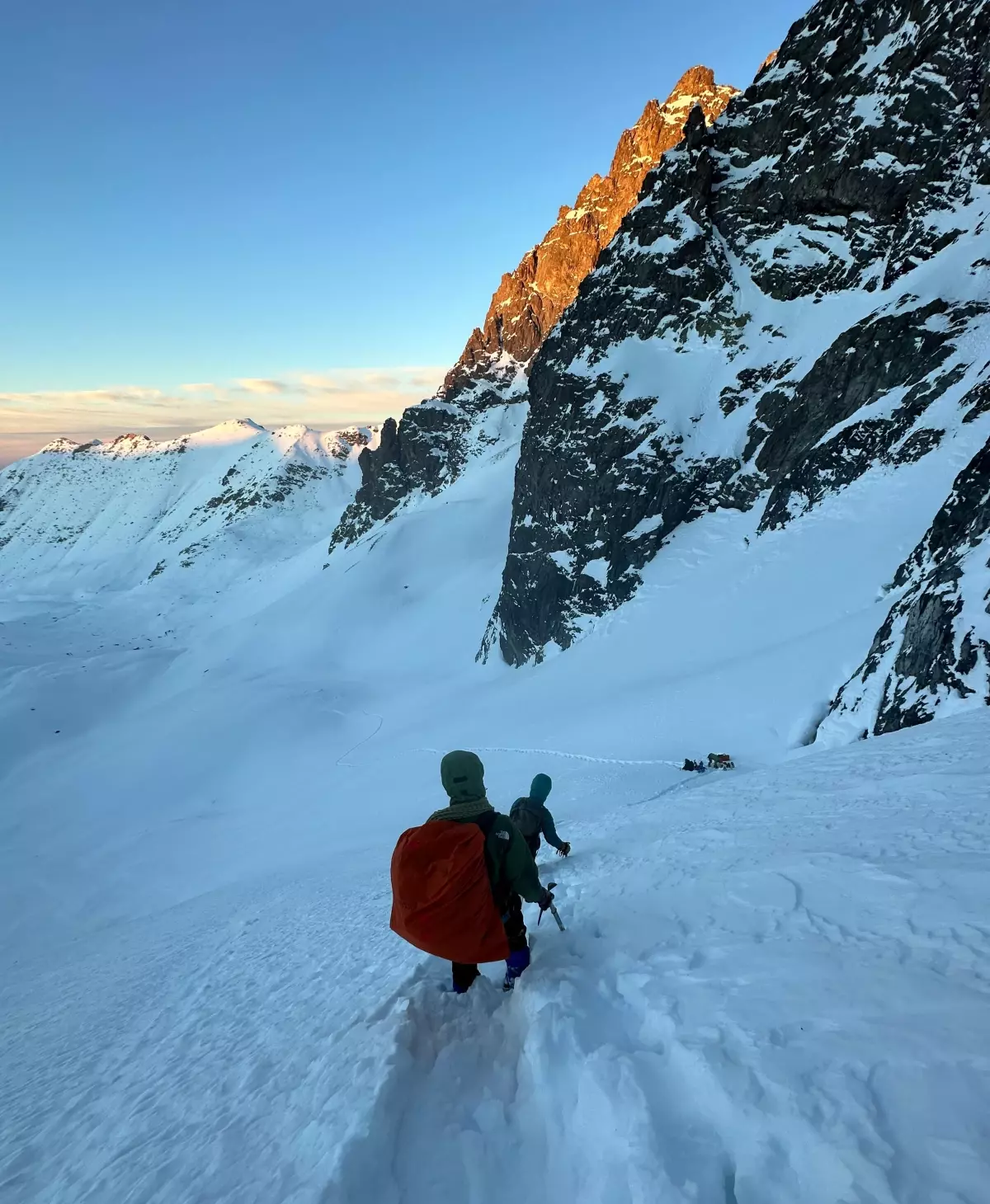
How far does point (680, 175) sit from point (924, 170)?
46.1 feet

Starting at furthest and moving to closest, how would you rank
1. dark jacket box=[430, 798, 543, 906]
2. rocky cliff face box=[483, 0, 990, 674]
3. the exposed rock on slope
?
1. rocky cliff face box=[483, 0, 990, 674]
2. the exposed rock on slope
3. dark jacket box=[430, 798, 543, 906]

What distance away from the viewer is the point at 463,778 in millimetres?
3555

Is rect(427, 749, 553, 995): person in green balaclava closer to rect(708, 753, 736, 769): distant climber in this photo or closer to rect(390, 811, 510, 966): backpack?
rect(390, 811, 510, 966): backpack

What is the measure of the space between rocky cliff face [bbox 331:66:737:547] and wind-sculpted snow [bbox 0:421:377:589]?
50.7m

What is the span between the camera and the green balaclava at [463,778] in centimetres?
353

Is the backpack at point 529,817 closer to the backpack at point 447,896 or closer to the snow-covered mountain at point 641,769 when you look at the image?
the snow-covered mountain at point 641,769

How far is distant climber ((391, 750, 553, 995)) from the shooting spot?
3.19m

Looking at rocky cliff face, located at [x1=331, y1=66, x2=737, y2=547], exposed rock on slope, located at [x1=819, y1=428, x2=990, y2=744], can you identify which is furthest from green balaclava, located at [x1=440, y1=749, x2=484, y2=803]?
rocky cliff face, located at [x1=331, y1=66, x2=737, y2=547]

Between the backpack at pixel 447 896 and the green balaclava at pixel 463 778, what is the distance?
24 centimetres

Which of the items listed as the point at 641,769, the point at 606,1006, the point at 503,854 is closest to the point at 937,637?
the point at 641,769

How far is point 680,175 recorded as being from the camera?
1437 inches

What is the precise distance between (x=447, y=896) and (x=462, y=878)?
119mm

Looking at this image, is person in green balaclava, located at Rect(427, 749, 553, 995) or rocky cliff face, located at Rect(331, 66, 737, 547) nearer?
person in green balaclava, located at Rect(427, 749, 553, 995)

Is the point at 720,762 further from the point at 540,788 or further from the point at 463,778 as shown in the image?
the point at 463,778
